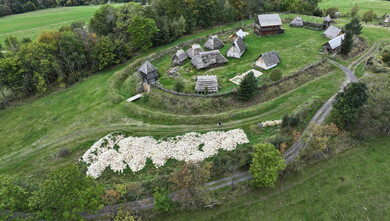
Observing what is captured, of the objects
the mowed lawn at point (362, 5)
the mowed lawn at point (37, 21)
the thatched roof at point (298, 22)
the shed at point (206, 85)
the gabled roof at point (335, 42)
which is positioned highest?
the mowed lawn at point (37, 21)

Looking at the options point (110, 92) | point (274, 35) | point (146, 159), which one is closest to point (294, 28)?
point (274, 35)

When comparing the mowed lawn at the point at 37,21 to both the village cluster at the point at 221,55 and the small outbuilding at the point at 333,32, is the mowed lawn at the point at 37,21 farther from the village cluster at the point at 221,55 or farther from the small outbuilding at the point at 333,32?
the small outbuilding at the point at 333,32

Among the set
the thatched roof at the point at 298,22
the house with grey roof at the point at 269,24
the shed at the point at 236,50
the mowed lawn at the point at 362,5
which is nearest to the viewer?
the shed at the point at 236,50

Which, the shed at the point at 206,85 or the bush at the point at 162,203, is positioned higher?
the shed at the point at 206,85

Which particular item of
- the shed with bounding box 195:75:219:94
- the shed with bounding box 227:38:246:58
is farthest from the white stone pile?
the shed with bounding box 227:38:246:58

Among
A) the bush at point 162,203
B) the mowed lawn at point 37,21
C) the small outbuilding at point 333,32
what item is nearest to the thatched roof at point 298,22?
the small outbuilding at point 333,32

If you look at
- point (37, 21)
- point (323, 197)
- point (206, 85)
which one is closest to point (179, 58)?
point (206, 85)
